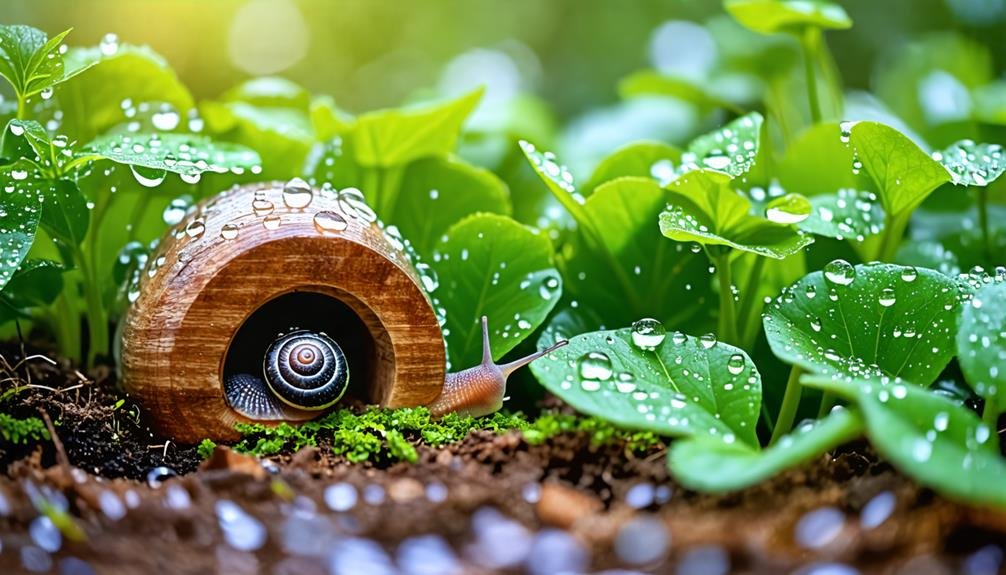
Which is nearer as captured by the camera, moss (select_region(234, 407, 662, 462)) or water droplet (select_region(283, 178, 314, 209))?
moss (select_region(234, 407, 662, 462))

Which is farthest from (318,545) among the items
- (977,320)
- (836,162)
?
(836,162)

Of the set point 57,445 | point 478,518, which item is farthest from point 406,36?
point 478,518

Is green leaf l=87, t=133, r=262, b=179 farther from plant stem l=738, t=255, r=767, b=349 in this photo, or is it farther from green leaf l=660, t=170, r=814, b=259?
plant stem l=738, t=255, r=767, b=349

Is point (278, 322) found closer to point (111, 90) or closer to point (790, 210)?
point (111, 90)

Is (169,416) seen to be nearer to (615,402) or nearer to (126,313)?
(126,313)

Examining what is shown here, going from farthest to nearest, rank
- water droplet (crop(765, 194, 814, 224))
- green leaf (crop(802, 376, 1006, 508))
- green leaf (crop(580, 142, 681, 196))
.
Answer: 1. green leaf (crop(580, 142, 681, 196))
2. water droplet (crop(765, 194, 814, 224))
3. green leaf (crop(802, 376, 1006, 508))

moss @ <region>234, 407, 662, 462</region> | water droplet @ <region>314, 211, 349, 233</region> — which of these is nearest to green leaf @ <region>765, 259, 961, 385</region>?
moss @ <region>234, 407, 662, 462</region>
